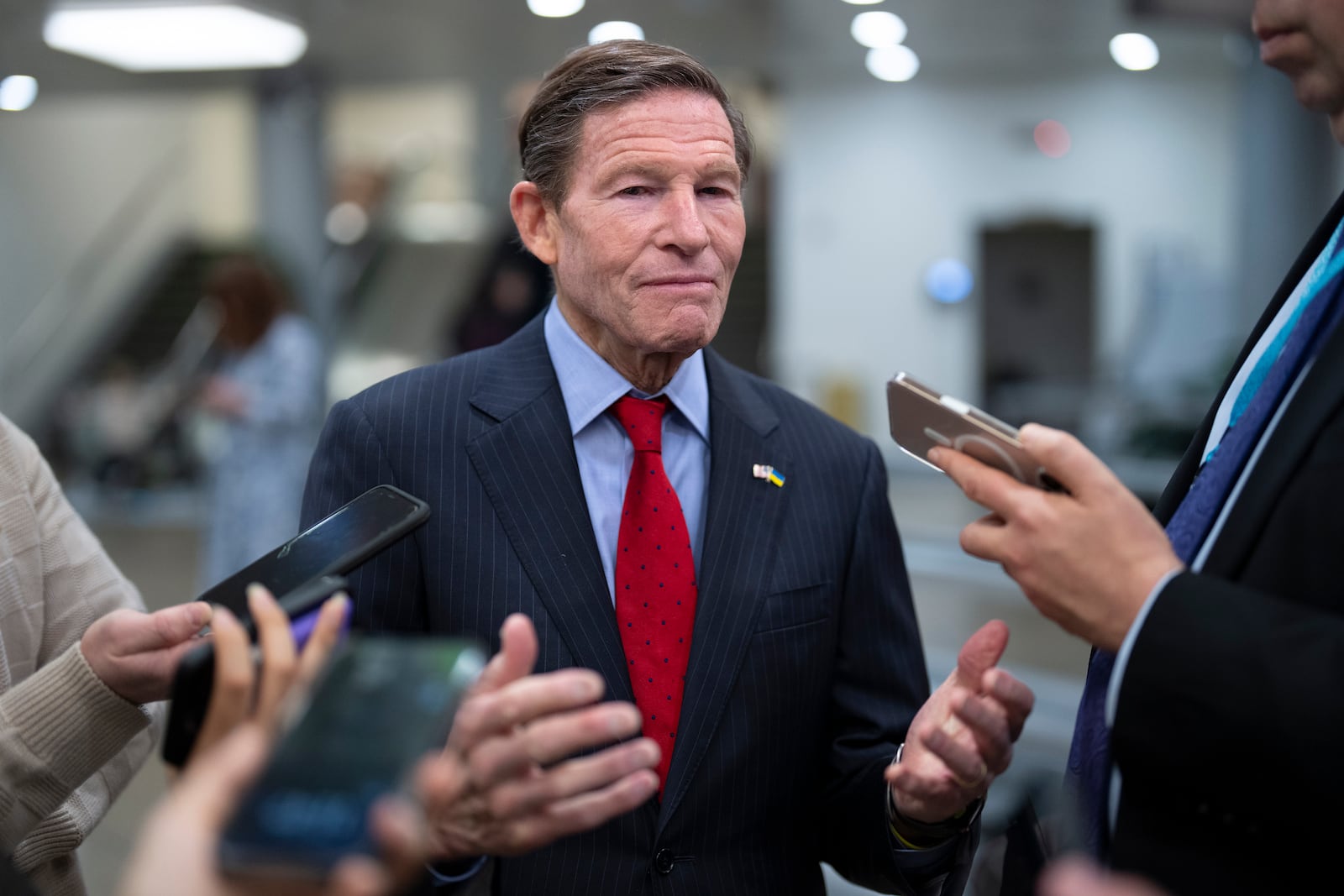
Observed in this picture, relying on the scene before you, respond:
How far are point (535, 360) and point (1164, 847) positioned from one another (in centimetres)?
114

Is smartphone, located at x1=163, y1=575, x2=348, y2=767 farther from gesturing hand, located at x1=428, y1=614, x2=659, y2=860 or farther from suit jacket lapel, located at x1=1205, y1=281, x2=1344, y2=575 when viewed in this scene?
suit jacket lapel, located at x1=1205, y1=281, x2=1344, y2=575

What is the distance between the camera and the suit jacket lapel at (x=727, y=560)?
1.63m

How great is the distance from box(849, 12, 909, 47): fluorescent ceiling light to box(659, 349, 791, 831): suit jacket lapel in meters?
8.31

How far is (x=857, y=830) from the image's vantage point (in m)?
1.72

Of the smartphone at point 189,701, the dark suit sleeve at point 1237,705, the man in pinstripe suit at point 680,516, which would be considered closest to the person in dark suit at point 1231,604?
the dark suit sleeve at point 1237,705

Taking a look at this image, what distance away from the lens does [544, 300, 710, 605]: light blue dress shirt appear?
1762mm

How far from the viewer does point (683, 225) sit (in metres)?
1.69

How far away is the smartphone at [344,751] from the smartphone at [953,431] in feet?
1.77

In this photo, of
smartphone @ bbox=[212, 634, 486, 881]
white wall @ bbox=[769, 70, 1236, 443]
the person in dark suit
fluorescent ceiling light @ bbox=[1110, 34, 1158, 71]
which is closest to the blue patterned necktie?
the person in dark suit

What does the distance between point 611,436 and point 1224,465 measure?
900mm

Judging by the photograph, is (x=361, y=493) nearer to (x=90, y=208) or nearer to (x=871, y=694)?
(x=871, y=694)

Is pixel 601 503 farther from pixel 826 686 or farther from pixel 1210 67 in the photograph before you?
pixel 1210 67

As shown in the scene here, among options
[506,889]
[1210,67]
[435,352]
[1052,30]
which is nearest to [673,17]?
[1052,30]

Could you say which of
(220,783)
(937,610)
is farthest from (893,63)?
(220,783)
